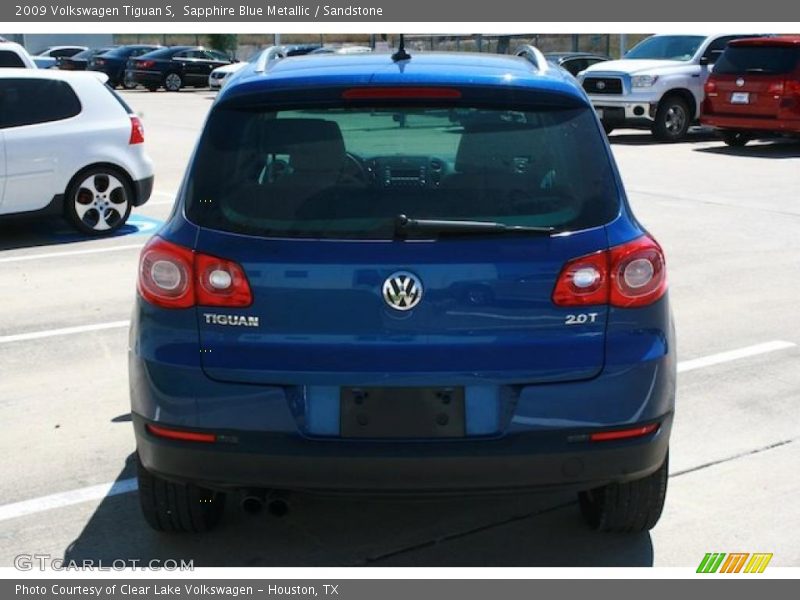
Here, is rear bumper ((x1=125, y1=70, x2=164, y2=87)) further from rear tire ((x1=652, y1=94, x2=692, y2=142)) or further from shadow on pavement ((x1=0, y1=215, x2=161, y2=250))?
shadow on pavement ((x1=0, y1=215, x2=161, y2=250))

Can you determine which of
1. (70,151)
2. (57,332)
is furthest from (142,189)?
(57,332)

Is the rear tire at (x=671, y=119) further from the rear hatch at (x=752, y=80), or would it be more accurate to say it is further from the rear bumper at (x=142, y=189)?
the rear bumper at (x=142, y=189)

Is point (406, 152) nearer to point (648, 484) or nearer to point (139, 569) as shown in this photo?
point (648, 484)

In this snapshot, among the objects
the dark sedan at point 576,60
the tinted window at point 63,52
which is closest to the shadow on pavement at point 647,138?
the dark sedan at point 576,60

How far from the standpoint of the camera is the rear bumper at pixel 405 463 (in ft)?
11.8

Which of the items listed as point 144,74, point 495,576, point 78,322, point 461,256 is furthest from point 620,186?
point 144,74

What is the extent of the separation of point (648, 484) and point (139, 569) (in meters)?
1.83

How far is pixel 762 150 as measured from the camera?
1914cm

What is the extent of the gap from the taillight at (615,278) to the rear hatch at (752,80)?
15.7 m

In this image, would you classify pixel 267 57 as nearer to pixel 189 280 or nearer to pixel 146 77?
pixel 189 280

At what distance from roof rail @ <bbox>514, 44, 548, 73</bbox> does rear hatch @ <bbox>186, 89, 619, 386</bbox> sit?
1.49 feet

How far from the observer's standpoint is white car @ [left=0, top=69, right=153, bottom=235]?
413 inches

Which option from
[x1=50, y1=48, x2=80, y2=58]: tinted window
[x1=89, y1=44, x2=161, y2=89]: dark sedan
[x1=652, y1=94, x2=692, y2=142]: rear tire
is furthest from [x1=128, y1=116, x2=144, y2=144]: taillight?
[x1=50, y1=48, x2=80, y2=58]: tinted window

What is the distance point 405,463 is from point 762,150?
16885 millimetres
